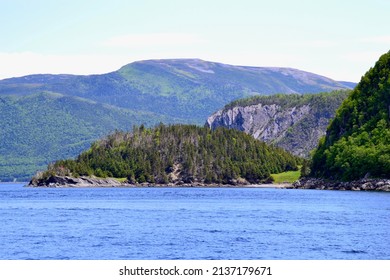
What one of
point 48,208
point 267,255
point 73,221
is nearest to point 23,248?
point 267,255

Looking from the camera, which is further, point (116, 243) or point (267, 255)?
point (116, 243)

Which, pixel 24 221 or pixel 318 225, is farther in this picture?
pixel 24 221

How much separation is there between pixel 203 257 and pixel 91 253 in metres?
9.32

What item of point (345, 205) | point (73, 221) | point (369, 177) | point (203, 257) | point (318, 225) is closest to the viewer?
point (203, 257)

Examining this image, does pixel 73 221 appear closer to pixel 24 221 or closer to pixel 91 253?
pixel 24 221

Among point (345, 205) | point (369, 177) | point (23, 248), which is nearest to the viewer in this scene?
point (23, 248)

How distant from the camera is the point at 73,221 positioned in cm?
10206
